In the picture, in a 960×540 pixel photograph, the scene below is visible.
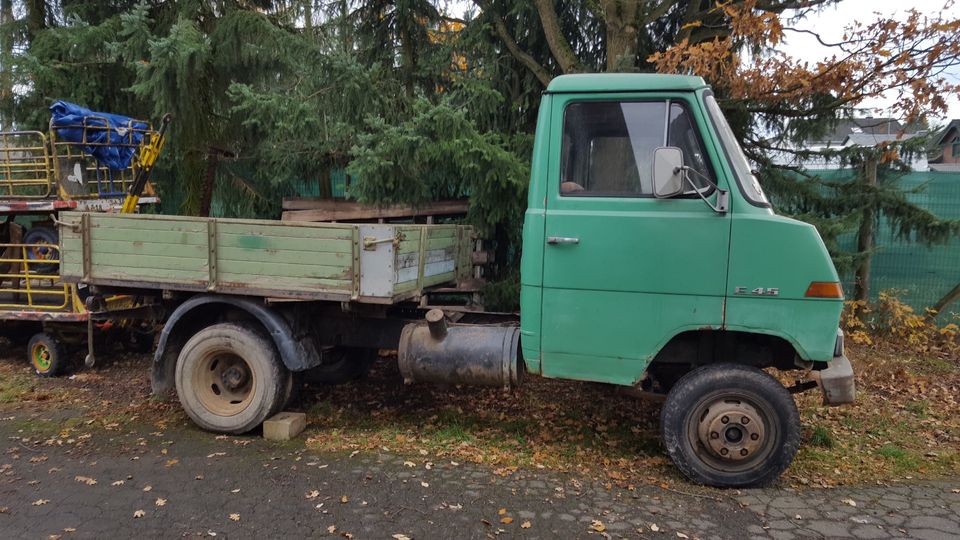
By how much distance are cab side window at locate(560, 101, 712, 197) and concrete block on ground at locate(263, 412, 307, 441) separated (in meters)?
2.79

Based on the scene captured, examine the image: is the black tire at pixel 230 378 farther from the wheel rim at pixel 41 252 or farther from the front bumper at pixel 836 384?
the front bumper at pixel 836 384

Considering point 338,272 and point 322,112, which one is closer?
point 338,272

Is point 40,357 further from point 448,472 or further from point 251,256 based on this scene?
point 448,472

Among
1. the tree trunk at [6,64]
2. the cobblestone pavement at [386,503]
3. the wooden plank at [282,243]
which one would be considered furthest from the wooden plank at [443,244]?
the tree trunk at [6,64]

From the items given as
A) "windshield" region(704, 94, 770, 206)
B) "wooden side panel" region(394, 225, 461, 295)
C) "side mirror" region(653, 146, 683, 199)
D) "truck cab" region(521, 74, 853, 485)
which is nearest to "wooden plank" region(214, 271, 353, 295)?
"wooden side panel" region(394, 225, 461, 295)

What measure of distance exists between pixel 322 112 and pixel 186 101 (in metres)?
1.49

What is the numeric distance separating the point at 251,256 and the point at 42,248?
12.4 feet

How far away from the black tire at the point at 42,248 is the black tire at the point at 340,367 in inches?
126

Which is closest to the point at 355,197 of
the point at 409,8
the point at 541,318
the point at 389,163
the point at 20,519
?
the point at 389,163

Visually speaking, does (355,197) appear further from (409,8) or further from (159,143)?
(409,8)

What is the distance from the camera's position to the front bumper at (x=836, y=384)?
4059mm

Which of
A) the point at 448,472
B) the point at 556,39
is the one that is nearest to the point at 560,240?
the point at 448,472

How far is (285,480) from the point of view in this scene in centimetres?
425

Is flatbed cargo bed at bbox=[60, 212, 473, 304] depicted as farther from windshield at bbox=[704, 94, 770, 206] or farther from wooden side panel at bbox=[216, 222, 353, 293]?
windshield at bbox=[704, 94, 770, 206]
